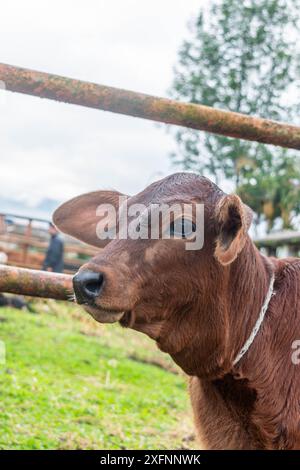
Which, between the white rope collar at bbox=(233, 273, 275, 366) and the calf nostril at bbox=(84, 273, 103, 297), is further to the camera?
the white rope collar at bbox=(233, 273, 275, 366)

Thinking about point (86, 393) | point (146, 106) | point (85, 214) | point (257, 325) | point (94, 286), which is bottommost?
point (86, 393)

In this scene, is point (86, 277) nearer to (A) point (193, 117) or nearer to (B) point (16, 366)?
(A) point (193, 117)

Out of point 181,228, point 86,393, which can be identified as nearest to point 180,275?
point 181,228

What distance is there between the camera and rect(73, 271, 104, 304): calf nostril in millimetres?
2578

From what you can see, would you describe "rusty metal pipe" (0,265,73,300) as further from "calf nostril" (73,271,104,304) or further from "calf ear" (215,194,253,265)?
"calf ear" (215,194,253,265)

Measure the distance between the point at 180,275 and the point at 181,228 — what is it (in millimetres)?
213

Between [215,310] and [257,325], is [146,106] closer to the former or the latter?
[215,310]

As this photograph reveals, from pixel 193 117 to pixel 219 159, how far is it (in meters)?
27.7

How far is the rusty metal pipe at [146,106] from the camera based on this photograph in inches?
121

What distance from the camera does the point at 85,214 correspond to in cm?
350

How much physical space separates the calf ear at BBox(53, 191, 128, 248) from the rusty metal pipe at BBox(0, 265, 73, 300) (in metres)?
0.31

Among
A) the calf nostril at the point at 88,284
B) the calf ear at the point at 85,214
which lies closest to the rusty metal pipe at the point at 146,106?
the calf ear at the point at 85,214

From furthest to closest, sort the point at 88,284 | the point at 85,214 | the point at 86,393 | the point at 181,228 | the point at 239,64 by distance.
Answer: the point at 239,64
the point at 86,393
the point at 85,214
the point at 181,228
the point at 88,284

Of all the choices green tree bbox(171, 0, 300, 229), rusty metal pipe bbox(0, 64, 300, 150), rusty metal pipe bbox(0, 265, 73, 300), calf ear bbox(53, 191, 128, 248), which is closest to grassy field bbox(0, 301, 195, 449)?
rusty metal pipe bbox(0, 265, 73, 300)
